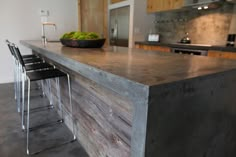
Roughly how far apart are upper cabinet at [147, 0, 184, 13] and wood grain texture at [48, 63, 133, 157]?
2.60 metres

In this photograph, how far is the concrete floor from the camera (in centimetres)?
170

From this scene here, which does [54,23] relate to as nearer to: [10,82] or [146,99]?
[10,82]

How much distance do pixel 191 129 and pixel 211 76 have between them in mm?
257

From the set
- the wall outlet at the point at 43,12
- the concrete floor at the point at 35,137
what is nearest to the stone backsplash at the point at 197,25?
the wall outlet at the point at 43,12

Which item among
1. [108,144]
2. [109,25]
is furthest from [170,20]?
[108,144]

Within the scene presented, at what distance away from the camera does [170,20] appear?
13.8 feet

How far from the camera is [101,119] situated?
1.35 meters

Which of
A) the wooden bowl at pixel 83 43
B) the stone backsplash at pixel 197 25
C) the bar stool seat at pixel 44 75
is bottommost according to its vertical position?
the bar stool seat at pixel 44 75

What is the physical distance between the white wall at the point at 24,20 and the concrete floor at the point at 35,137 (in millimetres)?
1910

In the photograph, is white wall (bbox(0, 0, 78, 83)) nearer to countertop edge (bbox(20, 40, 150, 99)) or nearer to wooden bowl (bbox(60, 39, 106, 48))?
wooden bowl (bbox(60, 39, 106, 48))

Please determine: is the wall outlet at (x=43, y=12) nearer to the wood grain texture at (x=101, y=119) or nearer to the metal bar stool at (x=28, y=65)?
the metal bar stool at (x=28, y=65)

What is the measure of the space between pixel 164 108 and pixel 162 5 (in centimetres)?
357

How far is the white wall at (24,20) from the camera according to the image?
4074 millimetres

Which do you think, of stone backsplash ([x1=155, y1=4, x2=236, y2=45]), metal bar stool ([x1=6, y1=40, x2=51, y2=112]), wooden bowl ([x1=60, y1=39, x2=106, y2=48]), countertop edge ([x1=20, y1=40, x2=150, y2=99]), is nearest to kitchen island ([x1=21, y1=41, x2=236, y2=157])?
countertop edge ([x1=20, y1=40, x2=150, y2=99])
